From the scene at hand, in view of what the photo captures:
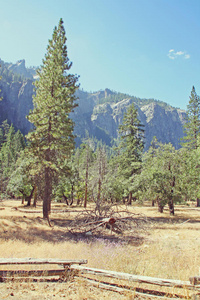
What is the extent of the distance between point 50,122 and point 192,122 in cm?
3199

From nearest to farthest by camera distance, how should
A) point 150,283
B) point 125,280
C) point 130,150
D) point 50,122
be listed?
point 150,283 → point 125,280 → point 50,122 → point 130,150

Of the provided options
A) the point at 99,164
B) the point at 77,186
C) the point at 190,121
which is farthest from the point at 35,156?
the point at 190,121

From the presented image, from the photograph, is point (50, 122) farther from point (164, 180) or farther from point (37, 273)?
point (37, 273)

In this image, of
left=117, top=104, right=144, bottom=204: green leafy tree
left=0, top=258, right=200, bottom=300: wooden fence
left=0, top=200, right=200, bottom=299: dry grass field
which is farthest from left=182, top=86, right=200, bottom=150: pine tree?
left=0, top=258, right=200, bottom=300: wooden fence

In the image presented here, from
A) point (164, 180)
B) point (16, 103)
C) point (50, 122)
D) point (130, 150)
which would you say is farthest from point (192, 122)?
point (16, 103)

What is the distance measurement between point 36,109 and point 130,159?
17851 mm

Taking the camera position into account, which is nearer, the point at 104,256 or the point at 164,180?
the point at 104,256

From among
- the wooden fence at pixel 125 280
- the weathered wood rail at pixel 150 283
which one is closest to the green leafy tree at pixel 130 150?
the wooden fence at pixel 125 280

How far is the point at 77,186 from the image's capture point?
136 ft

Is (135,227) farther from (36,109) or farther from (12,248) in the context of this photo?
(36,109)

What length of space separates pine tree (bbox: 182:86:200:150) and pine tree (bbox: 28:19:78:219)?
28.9 meters

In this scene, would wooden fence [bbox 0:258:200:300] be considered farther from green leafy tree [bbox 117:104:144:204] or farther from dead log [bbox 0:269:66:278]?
green leafy tree [bbox 117:104:144:204]

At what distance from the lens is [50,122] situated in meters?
18.9

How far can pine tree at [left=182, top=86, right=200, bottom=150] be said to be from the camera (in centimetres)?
3943
